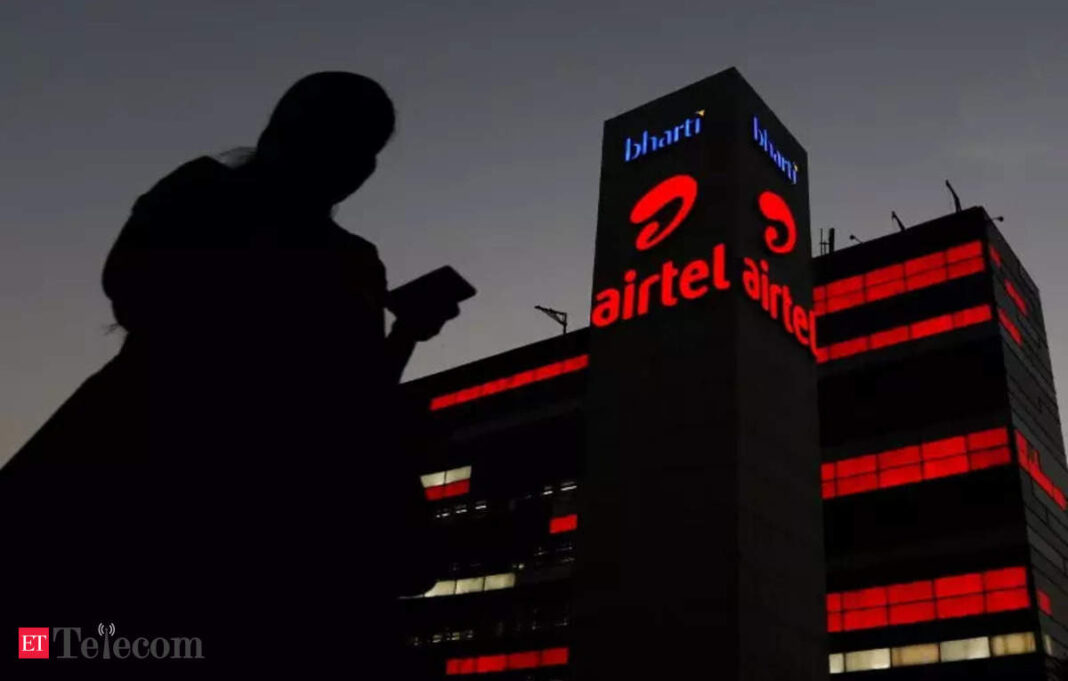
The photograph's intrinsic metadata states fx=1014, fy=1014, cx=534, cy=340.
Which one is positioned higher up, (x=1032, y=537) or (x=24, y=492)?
(x=1032, y=537)

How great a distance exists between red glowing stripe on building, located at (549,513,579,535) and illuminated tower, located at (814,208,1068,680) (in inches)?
598

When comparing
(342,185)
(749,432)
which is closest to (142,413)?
(342,185)

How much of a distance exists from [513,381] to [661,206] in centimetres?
3834

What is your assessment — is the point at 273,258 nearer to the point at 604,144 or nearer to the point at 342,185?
the point at 342,185

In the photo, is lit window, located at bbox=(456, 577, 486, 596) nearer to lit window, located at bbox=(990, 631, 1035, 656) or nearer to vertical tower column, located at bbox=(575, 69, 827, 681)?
lit window, located at bbox=(990, 631, 1035, 656)

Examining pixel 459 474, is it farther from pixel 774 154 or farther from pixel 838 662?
pixel 774 154

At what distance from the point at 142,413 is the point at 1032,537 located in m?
49.5

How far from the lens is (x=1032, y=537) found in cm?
4506

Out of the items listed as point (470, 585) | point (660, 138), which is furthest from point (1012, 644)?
point (470, 585)

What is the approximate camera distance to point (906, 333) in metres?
51.1

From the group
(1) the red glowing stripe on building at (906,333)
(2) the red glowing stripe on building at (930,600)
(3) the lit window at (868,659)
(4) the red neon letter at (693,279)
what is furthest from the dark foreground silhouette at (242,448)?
(1) the red glowing stripe on building at (906,333)

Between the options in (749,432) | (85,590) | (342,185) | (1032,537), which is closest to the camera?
(85,590)

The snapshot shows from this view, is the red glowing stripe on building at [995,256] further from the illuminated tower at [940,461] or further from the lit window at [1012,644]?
the lit window at [1012,644]

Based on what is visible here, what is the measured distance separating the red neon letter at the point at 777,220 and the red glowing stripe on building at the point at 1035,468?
74.2 ft
